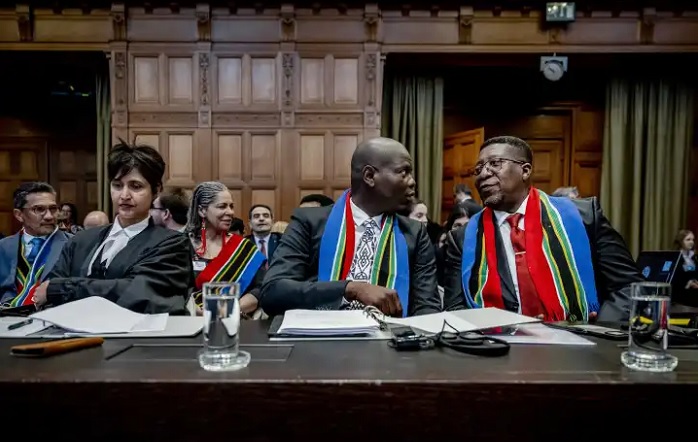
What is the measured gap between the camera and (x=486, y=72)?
22.5 feet

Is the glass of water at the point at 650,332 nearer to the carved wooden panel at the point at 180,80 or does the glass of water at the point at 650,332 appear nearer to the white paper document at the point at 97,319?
the white paper document at the point at 97,319

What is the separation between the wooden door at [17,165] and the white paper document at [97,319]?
6.99m

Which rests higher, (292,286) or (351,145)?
(351,145)

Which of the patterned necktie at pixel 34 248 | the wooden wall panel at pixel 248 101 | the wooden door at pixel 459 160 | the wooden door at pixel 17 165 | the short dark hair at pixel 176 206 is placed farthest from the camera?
the wooden door at pixel 17 165

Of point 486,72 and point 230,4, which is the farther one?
point 486,72

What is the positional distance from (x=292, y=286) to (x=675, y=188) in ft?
19.8

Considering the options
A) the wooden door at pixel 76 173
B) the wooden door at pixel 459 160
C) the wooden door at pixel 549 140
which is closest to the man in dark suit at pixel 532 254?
the wooden door at pixel 459 160

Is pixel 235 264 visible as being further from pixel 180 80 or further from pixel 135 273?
pixel 180 80

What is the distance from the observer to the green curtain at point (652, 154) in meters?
6.24

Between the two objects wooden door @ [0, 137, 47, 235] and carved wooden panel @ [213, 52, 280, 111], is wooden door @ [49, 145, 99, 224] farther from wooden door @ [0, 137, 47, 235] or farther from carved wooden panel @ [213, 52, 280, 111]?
carved wooden panel @ [213, 52, 280, 111]
